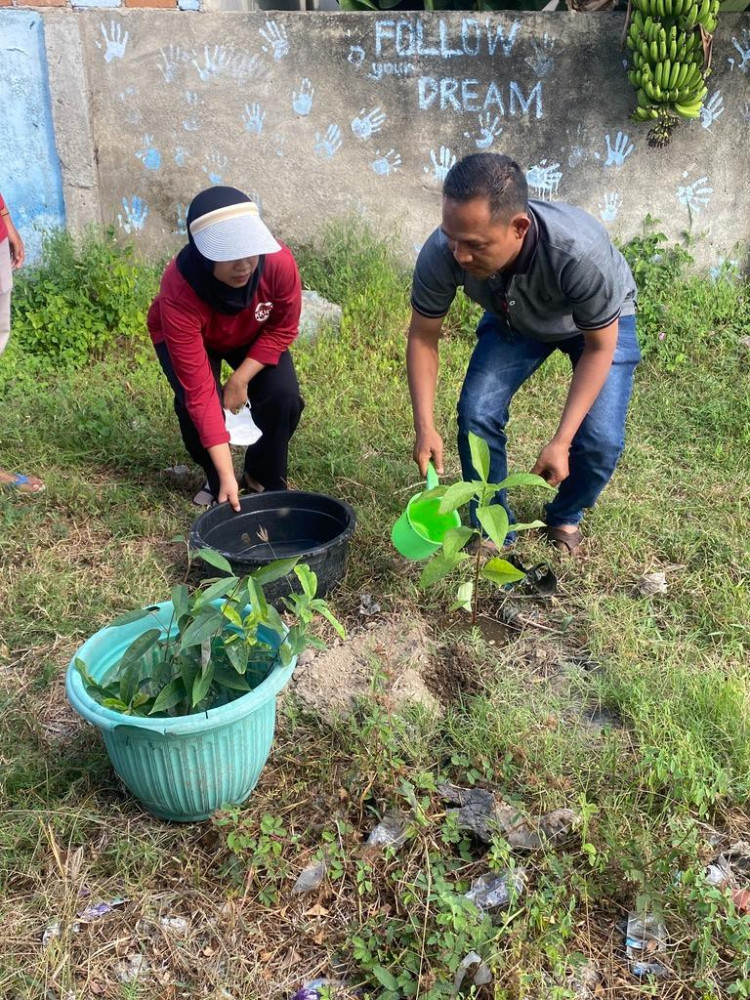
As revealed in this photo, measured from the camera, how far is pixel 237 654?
6.43 feet

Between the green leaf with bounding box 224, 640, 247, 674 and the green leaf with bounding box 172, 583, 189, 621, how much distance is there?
13 centimetres

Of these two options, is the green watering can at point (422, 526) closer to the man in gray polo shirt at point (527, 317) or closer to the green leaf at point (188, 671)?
the man in gray polo shirt at point (527, 317)

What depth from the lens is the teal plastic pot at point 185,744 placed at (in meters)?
1.87

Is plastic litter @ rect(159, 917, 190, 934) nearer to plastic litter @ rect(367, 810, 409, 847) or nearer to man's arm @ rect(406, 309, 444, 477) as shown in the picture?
plastic litter @ rect(367, 810, 409, 847)

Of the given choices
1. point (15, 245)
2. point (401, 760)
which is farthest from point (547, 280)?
point (15, 245)

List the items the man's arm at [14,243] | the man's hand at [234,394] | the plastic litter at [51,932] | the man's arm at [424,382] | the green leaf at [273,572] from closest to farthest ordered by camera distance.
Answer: the plastic litter at [51,932]
the green leaf at [273,572]
the man's arm at [424,382]
the man's hand at [234,394]
the man's arm at [14,243]

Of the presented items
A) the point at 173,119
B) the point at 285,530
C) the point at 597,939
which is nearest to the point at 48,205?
the point at 173,119

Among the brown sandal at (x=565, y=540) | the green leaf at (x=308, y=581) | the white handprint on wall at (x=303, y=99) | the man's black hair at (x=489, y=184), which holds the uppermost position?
the white handprint on wall at (x=303, y=99)

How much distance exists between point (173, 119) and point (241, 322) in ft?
8.17

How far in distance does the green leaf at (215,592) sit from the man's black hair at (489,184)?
45.7 inches

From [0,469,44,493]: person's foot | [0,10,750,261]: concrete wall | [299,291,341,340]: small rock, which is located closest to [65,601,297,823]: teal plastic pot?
[0,469,44,493]: person's foot

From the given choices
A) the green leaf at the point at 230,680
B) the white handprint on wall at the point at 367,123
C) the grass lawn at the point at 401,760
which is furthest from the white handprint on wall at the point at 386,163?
the green leaf at the point at 230,680

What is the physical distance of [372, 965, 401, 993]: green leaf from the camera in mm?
1756

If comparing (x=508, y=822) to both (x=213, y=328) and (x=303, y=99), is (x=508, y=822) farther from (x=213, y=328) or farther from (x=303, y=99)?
(x=303, y=99)
